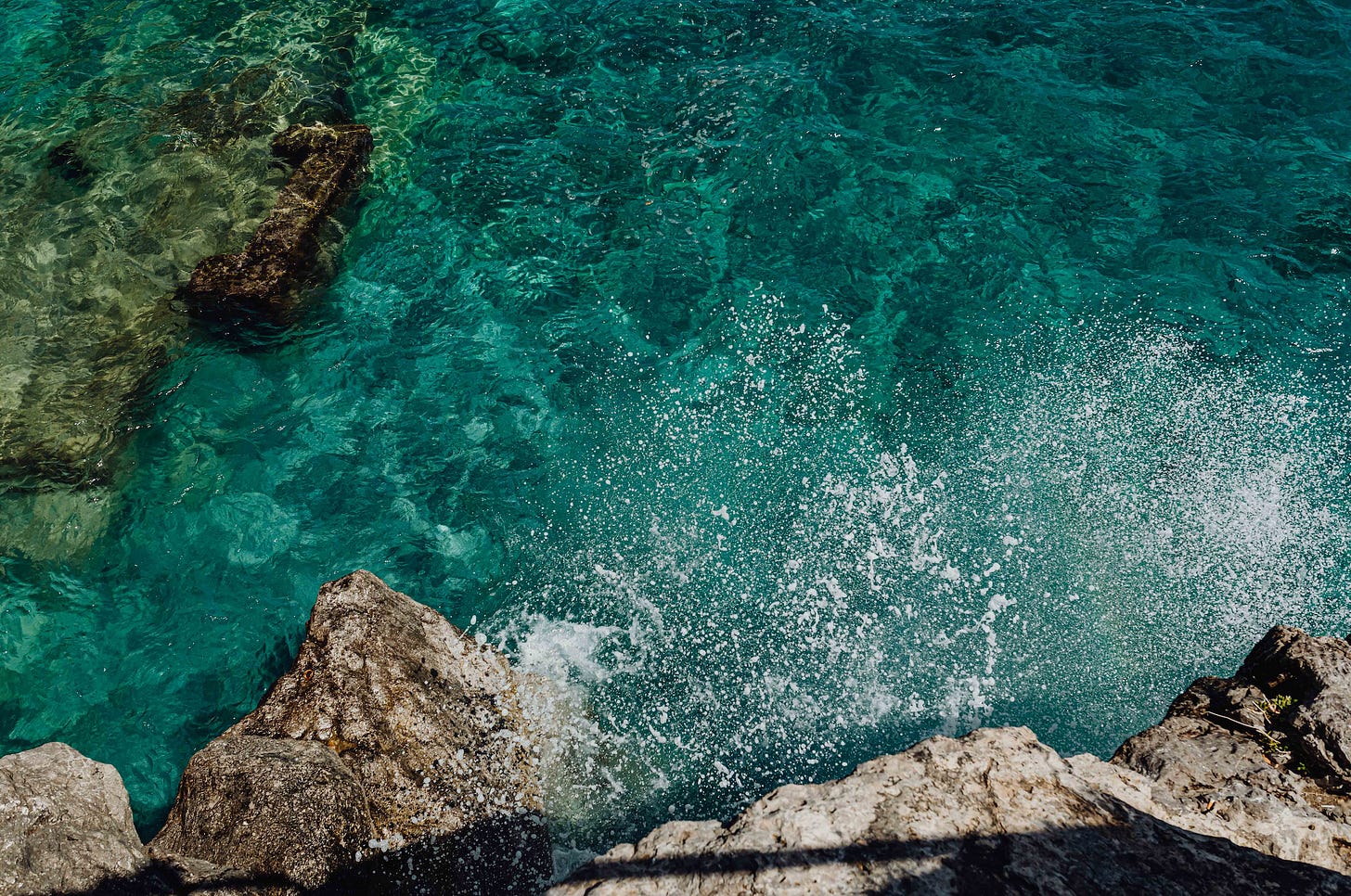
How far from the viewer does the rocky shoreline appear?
348 centimetres

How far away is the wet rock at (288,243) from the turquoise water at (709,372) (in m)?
A: 0.32

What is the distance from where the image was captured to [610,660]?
6.00m

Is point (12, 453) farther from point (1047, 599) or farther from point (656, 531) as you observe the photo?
point (1047, 599)

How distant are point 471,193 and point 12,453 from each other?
4.70 metres

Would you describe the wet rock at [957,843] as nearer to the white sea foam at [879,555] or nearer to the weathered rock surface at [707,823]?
the weathered rock surface at [707,823]

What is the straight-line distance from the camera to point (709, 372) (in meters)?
7.58

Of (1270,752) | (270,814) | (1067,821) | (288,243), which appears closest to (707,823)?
(1067,821)

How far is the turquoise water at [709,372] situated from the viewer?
19.9ft

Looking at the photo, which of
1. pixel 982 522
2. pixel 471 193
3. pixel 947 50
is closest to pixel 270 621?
pixel 471 193

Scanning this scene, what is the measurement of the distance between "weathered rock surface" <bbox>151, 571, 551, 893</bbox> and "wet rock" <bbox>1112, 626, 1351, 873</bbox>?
11.4ft

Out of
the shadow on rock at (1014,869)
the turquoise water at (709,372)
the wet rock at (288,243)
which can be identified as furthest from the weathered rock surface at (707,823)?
the wet rock at (288,243)

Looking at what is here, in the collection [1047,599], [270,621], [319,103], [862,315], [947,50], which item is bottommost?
[270,621]

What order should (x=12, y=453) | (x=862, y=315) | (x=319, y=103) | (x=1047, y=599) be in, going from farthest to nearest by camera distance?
(x=319, y=103) → (x=862, y=315) → (x=12, y=453) → (x=1047, y=599)

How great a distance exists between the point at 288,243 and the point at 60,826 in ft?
18.7
